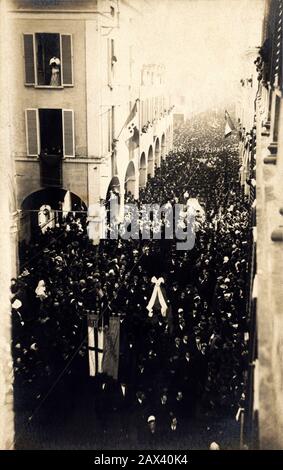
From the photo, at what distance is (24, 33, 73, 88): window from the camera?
52.0ft

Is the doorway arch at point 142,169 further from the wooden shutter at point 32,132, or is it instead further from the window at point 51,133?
the wooden shutter at point 32,132

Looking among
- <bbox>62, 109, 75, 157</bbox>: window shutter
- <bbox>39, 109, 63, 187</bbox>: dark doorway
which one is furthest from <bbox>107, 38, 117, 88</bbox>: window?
<bbox>39, 109, 63, 187</bbox>: dark doorway

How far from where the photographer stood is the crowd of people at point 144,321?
873 centimetres

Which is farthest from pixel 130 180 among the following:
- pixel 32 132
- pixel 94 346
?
pixel 94 346

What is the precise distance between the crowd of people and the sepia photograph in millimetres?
34

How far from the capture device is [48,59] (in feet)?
53.1

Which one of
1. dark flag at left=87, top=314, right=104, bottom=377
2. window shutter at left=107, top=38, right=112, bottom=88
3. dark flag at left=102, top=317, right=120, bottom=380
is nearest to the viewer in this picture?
dark flag at left=102, top=317, right=120, bottom=380

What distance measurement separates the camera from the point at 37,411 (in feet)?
29.7

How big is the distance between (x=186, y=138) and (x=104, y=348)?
116ft

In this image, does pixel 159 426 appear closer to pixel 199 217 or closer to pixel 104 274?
pixel 104 274

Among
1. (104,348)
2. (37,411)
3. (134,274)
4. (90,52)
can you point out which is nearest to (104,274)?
(134,274)

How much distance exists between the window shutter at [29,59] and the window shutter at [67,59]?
37.9 inches

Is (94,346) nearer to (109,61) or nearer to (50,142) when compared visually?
(50,142)

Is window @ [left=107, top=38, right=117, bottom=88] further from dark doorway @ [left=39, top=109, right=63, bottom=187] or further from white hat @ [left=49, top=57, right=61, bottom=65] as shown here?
dark doorway @ [left=39, top=109, right=63, bottom=187]
